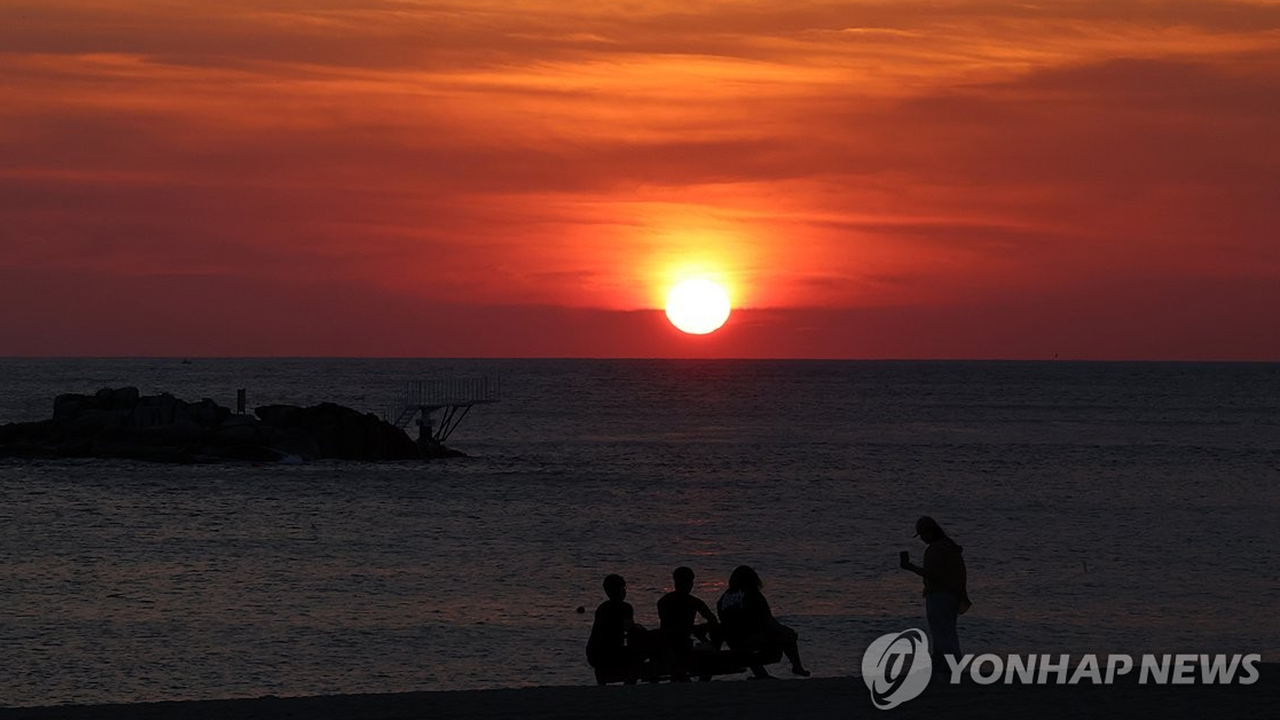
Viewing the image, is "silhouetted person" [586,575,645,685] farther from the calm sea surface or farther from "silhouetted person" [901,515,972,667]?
the calm sea surface

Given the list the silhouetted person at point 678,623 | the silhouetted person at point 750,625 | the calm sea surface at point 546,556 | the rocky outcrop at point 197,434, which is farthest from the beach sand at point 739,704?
the rocky outcrop at point 197,434

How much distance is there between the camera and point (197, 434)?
249 feet

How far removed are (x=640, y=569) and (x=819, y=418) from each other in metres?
106

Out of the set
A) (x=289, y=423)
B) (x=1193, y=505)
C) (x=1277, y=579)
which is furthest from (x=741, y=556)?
(x=289, y=423)

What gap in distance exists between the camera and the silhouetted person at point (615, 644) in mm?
15844

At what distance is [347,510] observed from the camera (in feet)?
175

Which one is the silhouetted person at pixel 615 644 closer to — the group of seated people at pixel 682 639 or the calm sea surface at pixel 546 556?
the group of seated people at pixel 682 639

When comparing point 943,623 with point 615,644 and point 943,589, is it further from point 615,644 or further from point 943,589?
point 615,644

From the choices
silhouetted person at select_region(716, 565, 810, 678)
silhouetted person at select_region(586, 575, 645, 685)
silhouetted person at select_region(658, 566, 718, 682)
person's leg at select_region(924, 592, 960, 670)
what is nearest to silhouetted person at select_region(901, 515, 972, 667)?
person's leg at select_region(924, 592, 960, 670)

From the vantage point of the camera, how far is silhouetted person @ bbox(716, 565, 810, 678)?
1605cm

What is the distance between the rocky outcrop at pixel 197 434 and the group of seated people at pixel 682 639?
60.0 m

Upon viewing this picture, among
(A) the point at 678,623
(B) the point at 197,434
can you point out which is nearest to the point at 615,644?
(A) the point at 678,623

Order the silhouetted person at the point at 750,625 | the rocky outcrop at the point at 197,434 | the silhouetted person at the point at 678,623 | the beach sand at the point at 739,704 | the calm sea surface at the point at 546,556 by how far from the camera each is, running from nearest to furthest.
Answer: the beach sand at the point at 739,704 → the silhouetted person at the point at 678,623 → the silhouetted person at the point at 750,625 → the calm sea surface at the point at 546,556 → the rocky outcrop at the point at 197,434

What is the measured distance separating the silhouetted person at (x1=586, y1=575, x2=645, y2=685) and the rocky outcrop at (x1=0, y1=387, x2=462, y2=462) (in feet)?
197
